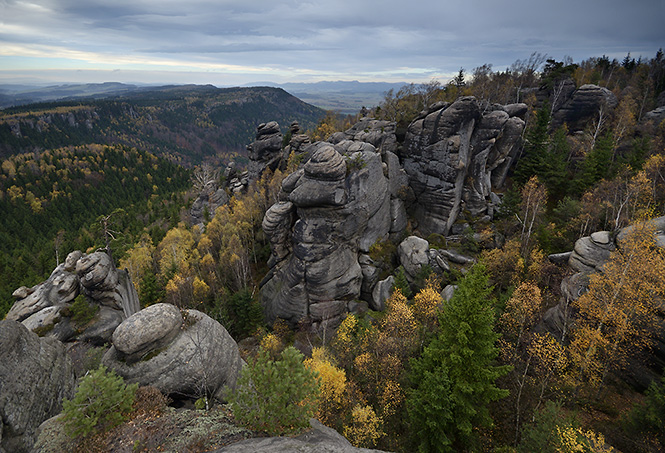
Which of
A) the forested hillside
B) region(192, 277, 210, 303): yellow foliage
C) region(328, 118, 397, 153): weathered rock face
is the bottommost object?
the forested hillside

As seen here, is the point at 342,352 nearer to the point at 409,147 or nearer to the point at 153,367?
the point at 153,367

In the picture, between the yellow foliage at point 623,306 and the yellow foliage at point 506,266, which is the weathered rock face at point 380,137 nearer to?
the yellow foliage at point 506,266

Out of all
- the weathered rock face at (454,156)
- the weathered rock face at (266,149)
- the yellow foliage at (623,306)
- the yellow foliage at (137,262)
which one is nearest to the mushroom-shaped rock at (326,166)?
the weathered rock face at (454,156)

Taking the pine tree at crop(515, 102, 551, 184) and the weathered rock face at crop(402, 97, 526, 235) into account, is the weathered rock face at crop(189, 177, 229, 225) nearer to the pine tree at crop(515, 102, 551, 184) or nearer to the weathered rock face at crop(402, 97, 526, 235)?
the weathered rock face at crop(402, 97, 526, 235)

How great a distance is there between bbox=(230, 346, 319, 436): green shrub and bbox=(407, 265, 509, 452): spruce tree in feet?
34.5

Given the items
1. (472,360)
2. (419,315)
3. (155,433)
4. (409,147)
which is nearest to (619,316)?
(472,360)

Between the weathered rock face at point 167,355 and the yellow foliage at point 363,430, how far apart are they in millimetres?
10269

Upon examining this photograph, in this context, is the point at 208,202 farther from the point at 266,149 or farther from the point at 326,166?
the point at 326,166

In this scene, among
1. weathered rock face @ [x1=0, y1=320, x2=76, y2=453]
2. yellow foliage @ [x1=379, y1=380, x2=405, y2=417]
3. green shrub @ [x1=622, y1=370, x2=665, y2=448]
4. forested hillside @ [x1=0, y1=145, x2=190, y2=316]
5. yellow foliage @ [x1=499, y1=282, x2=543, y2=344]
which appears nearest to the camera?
weathered rock face @ [x1=0, y1=320, x2=76, y2=453]

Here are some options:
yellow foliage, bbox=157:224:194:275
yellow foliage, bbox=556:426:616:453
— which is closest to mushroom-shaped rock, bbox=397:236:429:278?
yellow foliage, bbox=556:426:616:453

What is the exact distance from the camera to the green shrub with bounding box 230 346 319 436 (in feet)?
39.7

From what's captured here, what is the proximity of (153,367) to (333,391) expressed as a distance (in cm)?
1430

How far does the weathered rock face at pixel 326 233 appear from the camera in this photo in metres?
Answer: 43.1

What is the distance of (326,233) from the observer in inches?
1736
